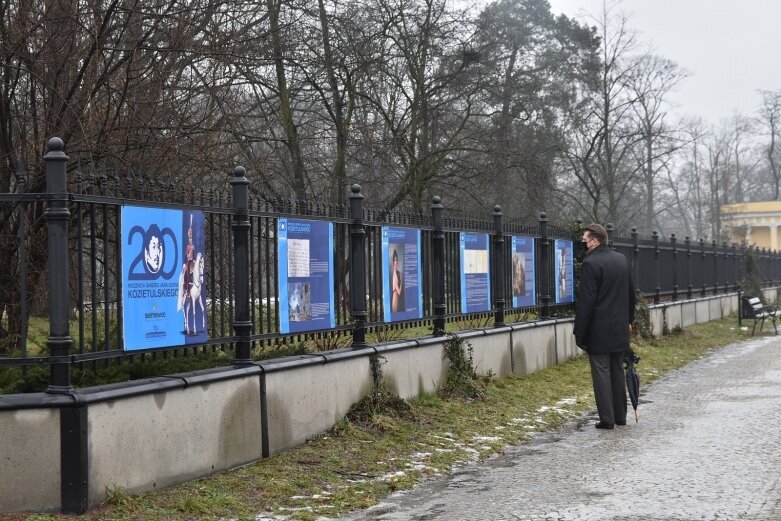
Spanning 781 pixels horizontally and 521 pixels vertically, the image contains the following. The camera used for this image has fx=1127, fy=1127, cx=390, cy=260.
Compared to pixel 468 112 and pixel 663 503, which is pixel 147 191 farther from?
pixel 468 112

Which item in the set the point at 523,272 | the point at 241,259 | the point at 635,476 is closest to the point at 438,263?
the point at 523,272

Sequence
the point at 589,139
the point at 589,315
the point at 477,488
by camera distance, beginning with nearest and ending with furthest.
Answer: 1. the point at 477,488
2. the point at 589,315
3. the point at 589,139

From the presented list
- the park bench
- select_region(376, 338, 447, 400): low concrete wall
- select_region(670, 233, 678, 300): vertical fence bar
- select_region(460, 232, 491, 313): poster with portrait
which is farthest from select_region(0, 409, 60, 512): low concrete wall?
the park bench

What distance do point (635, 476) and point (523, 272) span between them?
794cm

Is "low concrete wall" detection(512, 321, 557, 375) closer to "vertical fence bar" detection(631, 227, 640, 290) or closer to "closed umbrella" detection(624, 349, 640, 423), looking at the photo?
"closed umbrella" detection(624, 349, 640, 423)

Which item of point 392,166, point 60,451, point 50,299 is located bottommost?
point 60,451

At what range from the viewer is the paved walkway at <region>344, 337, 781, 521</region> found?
6688 millimetres

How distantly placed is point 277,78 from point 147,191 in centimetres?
1459

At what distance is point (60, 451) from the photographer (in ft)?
20.5

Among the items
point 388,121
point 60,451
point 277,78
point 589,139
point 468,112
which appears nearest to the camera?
point 60,451

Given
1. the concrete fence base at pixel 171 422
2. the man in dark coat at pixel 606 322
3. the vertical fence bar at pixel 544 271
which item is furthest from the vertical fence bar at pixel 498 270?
the man in dark coat at pixel 606 322

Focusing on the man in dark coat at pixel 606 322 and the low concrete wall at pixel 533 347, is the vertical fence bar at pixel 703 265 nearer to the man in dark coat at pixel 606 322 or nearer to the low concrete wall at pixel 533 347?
the low concrete wall at pixel 533 347

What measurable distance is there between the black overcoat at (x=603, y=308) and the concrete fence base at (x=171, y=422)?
1.71 m

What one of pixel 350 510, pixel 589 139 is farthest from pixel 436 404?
pixel 589 139
